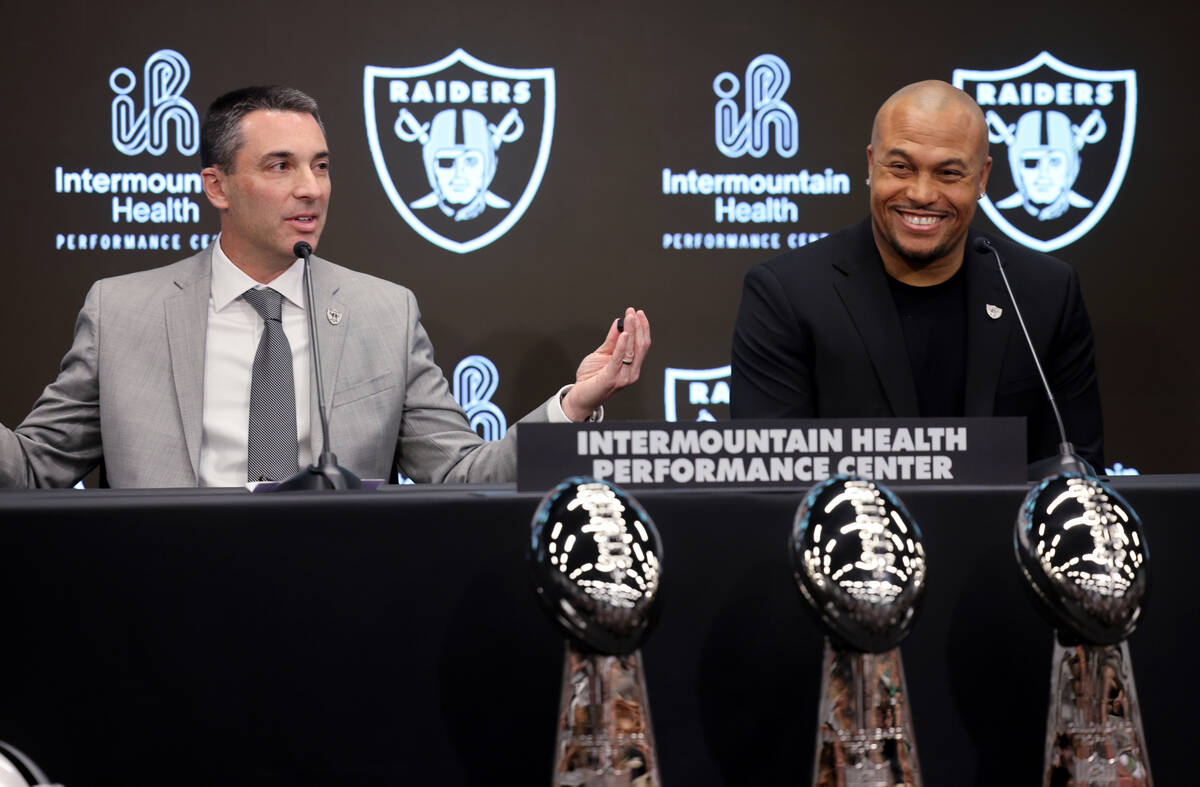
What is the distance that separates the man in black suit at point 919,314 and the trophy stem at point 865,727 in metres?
1.36

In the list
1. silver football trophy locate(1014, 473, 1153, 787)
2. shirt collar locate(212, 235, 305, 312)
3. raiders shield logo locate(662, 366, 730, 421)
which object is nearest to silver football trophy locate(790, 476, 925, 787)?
silver football trophy locate(1014, 473, 1153, 787)

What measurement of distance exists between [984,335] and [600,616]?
159 cm

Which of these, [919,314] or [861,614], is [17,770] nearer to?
[861,614]

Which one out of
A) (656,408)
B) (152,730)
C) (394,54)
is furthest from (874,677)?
(394,54)

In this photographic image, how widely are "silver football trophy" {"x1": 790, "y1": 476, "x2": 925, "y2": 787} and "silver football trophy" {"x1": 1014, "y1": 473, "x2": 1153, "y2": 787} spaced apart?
0.34ft

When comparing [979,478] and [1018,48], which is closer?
[979,478]

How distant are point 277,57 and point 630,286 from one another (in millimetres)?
1131

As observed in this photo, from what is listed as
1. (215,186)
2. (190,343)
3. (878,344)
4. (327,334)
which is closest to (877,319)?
(878,344)

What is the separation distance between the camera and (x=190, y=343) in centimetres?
236

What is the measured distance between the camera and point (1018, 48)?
3455 mm

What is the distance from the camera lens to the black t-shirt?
2281mm

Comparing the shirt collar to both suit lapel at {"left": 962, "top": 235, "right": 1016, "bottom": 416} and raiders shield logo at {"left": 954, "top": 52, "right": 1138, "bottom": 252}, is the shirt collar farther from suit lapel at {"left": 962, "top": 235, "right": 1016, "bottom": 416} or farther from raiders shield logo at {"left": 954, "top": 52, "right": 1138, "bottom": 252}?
raiders shield logo at {"left": 954, "top": 52, "right": 1138, "bottom": 252}

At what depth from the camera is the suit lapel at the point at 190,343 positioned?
2.28 metres

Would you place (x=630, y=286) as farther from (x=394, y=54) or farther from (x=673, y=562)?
(x=673, y=562)
